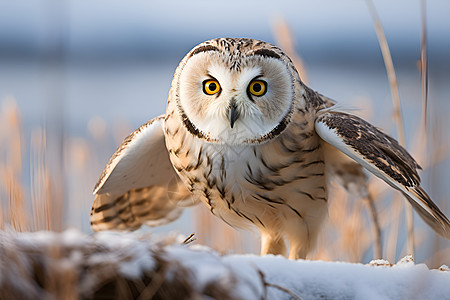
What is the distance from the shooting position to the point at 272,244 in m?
2.09

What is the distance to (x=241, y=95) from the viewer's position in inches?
65.1

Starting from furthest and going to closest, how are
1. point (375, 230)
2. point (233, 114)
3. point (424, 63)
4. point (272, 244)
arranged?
1. point (375, 230)
2. point (272, 244)
3. point (233, 114)
4. point (424, 63)

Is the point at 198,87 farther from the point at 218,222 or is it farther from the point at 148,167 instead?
the point at 218,222

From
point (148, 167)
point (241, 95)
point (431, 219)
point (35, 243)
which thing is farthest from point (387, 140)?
point (35, 243)

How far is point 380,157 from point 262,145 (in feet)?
1.27

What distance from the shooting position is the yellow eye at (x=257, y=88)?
1691 millimetres

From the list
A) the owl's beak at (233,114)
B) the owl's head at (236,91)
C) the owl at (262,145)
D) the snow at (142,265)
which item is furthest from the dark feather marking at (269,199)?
the snow at (142,265)

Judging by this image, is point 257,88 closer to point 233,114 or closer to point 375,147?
point 233,114

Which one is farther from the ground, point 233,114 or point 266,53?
point 266,53

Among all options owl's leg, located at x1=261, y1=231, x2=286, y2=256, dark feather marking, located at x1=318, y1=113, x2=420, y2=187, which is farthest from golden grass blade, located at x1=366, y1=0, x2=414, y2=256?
owl's leg, located at x1=261, y1=231, x2=286, y2=256

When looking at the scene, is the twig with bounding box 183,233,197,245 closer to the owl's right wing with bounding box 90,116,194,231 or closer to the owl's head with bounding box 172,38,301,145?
the owl's head with bounding box 172,38,301,145

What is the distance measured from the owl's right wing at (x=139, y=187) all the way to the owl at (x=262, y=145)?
0.04ft

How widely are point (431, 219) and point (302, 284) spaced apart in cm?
90

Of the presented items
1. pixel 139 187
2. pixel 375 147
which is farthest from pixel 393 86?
pixel 139 187
